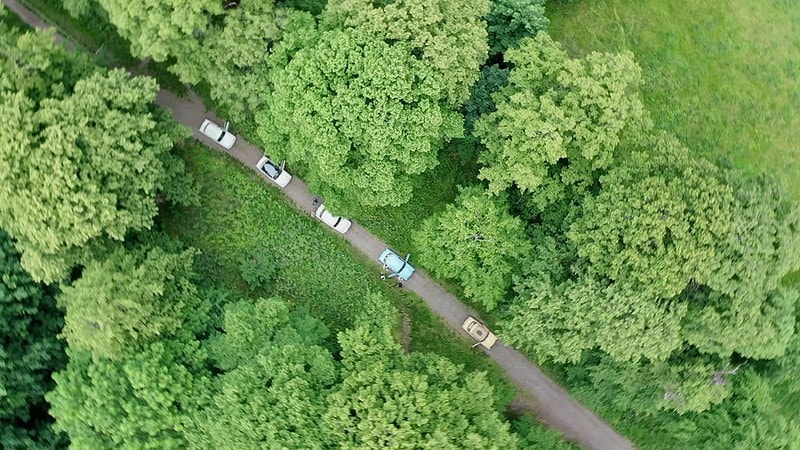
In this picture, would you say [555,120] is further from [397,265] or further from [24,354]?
[24,354]

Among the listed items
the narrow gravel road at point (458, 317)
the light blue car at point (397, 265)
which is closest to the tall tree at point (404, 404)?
the light blue car at point (397, 265)

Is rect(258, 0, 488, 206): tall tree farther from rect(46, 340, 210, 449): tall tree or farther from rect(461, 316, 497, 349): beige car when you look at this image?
rect(46, 340, 210, 449): tall tree

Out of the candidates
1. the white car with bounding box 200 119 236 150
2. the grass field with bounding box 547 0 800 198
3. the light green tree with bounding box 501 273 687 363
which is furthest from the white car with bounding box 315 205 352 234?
the grass field with bounding box 547 0 800 198

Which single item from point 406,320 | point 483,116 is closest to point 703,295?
point 483,116

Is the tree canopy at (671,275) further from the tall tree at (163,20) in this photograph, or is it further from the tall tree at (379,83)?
the tall tree at (163,20)

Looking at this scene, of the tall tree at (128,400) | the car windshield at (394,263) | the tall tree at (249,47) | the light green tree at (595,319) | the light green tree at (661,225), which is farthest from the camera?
the car windshield at (394,263)

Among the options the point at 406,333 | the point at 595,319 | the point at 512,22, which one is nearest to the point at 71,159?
the point at 406,333

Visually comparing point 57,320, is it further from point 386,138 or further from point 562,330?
point 562,330
